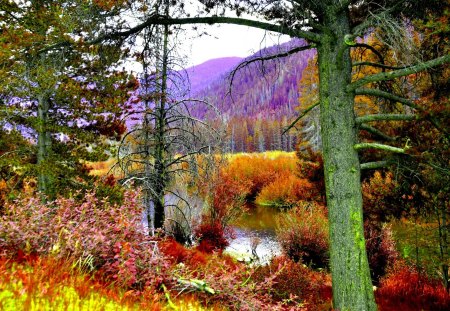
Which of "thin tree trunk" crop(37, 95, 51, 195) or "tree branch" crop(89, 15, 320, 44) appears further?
"thin tree trunk" crop(37, 95, 51, 195)

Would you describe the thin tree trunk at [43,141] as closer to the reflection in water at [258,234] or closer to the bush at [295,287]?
the bush at [295,287]

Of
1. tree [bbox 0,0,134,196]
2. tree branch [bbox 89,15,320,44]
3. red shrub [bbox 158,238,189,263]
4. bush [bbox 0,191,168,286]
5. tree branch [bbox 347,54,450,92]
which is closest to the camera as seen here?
bush [bbox 0,191,168,286]

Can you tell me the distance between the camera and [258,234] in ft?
59.9

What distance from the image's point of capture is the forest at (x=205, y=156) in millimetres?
3375

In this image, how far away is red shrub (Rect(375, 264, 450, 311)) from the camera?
23.1 ft

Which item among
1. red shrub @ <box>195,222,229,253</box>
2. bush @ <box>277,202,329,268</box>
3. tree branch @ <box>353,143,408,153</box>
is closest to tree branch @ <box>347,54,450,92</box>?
tree branch @ <box>353,143,408,153</box>

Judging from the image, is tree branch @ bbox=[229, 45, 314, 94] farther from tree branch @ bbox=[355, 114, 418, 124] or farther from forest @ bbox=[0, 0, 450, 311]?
tree branch @ bbox=[355, 114, 418, 124]

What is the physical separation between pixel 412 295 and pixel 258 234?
10823mm

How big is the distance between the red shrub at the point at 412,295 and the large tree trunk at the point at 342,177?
6.86 ft

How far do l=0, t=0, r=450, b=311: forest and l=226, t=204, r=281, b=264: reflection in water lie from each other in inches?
13.9

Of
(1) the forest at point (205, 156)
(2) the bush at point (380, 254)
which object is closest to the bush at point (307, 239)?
(1) the forest at point (205, 156)

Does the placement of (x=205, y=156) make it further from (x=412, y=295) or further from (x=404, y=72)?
(x=404, y=72)

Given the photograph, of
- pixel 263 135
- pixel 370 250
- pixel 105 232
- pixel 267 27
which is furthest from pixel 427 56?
pixel 263 135

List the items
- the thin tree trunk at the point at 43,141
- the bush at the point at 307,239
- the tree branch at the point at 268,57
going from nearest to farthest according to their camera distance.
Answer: the tree branch at the point at 268,57
the thin tree trunk at the point at 43,141
the bush at the point at 307,239
